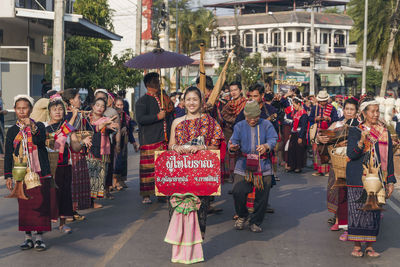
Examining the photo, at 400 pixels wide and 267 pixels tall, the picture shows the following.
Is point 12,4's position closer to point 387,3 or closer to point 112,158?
point 112,158

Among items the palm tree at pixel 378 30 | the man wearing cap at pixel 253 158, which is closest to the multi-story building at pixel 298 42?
the palm tree at pixel 378 30

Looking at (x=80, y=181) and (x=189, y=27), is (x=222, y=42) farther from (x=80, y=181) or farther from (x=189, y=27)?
(x=80, y=181)

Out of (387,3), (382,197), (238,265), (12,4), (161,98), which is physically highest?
(387,3)

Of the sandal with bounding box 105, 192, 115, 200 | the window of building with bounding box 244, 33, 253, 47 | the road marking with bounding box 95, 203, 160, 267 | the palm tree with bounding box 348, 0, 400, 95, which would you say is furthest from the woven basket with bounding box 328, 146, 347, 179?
the window of building with bounding box 244, 33, 253, 47

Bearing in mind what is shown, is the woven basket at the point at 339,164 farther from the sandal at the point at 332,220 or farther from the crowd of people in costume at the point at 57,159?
the crowd of people in costume at the point at 57,159

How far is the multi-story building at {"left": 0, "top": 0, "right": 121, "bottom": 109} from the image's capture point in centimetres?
2130

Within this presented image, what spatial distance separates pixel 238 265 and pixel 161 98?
13.2ft

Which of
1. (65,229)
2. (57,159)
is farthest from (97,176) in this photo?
(57,159)

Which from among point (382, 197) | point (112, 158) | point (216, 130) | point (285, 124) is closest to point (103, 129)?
point (112, 158)

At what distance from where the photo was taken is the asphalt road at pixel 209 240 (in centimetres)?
684

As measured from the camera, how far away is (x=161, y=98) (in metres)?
10.0

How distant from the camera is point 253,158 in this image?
788 centimetres

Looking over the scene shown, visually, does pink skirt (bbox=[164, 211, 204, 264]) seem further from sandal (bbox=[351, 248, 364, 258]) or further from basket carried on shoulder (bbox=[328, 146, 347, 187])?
basket carried on shoulder (bbox=[328, 146, 347, 187])

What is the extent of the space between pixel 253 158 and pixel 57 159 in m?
2.40
